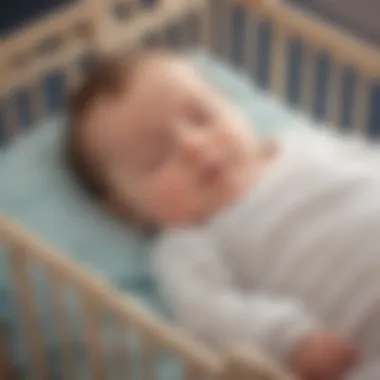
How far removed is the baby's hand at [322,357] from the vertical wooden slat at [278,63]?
28.8 inches

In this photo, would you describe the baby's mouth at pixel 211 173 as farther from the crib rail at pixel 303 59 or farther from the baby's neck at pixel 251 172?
the crib rail at pixel 303 59

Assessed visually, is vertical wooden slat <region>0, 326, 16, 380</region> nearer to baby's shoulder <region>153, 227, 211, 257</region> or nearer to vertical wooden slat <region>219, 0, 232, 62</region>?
baby's shoulder <region>153, 227, 211, 257</region>

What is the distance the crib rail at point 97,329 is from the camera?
1.06 m

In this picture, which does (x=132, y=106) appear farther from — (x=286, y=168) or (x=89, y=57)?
(x=89, y=57)

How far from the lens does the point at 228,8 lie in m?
1.88

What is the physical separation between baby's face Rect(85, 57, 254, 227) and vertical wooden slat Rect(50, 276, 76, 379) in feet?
0.64

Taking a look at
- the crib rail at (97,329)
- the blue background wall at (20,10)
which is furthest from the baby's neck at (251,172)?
the blue background wall at (20,10)

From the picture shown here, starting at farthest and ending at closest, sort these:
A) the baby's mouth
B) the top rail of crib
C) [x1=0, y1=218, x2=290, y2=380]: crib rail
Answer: the top rail of crib
the baby's mouth
[x1=0, y1=218, x2=290, y2=380]: crib rail

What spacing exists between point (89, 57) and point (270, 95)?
33cm

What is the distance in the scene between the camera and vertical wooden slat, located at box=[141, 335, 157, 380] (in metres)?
1.20

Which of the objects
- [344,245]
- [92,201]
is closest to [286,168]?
[344,245]

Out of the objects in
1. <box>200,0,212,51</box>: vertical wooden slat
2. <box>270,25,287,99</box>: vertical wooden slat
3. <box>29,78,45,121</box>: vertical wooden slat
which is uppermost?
<box>200,0,212,51</box>: vertical wooden slat

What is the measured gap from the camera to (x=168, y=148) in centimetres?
144

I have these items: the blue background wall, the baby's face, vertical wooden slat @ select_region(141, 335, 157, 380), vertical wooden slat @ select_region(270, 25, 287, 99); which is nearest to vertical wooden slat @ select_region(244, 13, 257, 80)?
vertical wooden slat @ select_region(270, 25, 287, 99)
